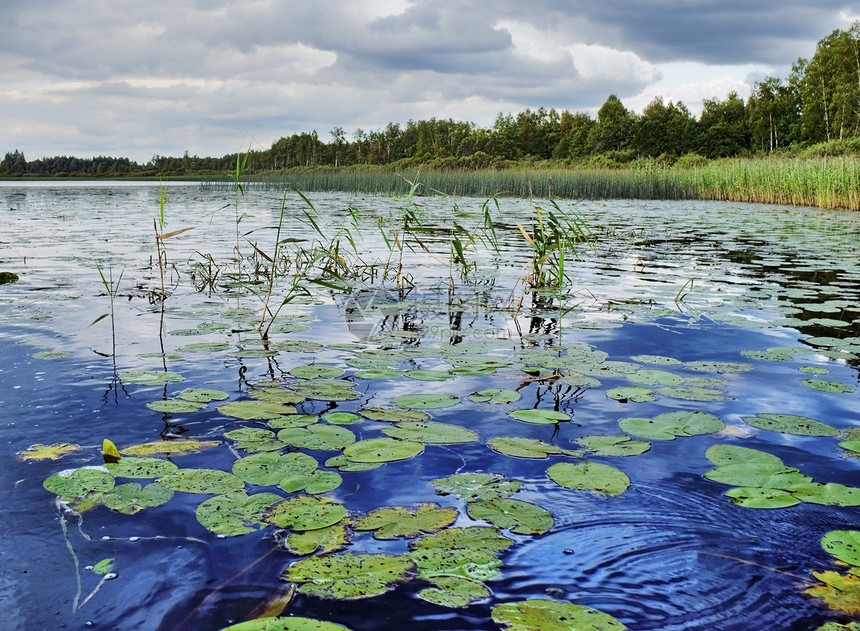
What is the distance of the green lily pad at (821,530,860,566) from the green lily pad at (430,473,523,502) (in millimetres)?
765

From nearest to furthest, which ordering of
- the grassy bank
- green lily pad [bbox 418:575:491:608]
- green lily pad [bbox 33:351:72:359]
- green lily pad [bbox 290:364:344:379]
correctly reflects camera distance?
green lily pad [bbox 418:575:491:608] → green lily pad [bbox 290:364:344:379] → green lily pad [bbox 33:351:72:359] → the grassy bank

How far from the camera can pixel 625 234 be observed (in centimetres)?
1010

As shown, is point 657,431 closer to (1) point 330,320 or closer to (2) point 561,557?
(2) point 561,557

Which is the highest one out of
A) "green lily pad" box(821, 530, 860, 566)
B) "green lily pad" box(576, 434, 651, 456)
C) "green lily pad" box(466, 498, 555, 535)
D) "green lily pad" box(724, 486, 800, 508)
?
"green lily pad" box(576, 434, 651, 456)

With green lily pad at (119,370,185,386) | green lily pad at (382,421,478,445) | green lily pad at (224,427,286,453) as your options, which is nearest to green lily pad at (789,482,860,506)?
green lily pad at (382,421,478,445)

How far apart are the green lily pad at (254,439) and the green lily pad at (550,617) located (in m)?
1.02

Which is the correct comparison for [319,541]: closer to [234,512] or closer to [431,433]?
[234,512]

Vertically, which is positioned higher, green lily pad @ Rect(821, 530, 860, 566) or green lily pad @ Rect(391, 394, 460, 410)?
green lily pad @ Rect(391, 394, 460, 410)

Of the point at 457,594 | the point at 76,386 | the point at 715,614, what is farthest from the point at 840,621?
the point at 76,386

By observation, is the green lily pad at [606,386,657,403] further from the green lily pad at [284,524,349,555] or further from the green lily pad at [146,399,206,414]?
the green lily pad at [146,399,206,414]

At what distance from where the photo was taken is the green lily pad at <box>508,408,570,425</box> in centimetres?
233

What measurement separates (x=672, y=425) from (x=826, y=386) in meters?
0.98

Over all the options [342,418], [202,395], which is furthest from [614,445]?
[202,395]

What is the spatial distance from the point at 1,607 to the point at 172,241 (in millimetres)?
8692
